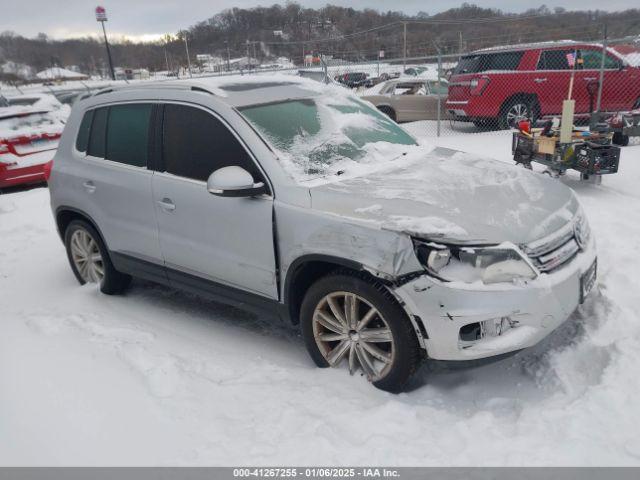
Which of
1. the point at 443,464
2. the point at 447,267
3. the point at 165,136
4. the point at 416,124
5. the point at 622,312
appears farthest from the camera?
the point at 416,124

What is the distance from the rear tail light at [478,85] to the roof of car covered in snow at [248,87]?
Result: 309 inches

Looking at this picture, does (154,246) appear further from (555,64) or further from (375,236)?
(555,64)

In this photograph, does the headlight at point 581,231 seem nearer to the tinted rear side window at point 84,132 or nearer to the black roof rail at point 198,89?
the black roof rail at point 198,89

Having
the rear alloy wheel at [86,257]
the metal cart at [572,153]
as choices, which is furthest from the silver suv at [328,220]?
the metal cart at [572,153]

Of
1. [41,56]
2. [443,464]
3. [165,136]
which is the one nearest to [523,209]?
[443,464]

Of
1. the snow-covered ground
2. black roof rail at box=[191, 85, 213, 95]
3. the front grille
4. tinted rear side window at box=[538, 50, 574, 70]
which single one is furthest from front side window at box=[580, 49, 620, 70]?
black roof rail at box=[191, 85, 213, 95]

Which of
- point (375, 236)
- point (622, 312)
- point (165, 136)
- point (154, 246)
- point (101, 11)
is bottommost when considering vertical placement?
point (622, 312)

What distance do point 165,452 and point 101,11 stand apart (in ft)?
119

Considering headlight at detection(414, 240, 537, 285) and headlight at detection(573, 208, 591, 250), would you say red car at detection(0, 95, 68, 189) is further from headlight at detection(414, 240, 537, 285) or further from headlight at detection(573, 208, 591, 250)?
headlight at detection(573, 208, 591, 250)

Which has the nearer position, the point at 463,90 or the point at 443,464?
the point at 443,464

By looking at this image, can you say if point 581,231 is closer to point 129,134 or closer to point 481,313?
point 481,313

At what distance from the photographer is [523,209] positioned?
9.96ft

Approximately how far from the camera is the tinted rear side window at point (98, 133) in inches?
173

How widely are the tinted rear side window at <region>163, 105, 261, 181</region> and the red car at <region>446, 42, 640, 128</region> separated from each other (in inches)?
353
